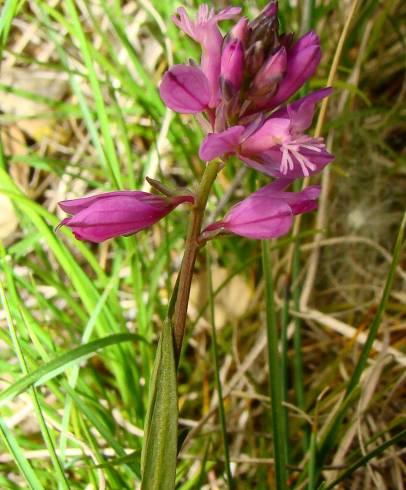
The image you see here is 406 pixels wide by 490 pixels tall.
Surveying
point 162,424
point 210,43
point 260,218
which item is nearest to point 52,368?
point 162,424

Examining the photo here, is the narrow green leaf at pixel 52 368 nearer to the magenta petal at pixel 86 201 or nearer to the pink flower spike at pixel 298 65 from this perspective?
the magenta petal at pixel 86 201

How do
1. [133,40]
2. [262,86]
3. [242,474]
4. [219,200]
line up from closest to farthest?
1. [262,86]
2. [242,474]
3. [219,200]
4. [133,40]

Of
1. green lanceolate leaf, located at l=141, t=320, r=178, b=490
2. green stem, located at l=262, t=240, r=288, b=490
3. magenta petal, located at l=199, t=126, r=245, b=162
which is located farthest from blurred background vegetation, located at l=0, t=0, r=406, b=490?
magenta petal, located at l=199, t=126, r=245, b=162

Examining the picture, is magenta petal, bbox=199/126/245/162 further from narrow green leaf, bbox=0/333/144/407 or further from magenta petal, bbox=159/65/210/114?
narrow green leaf, bbox=0/333/144/407

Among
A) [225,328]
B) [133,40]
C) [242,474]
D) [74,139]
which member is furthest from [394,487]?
[133,40]

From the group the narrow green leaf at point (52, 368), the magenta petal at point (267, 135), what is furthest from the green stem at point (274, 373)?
the narrow green leaf at point (52, 368)

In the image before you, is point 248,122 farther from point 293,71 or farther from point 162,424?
point 162,424

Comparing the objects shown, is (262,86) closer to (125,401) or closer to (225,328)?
(125,401)
